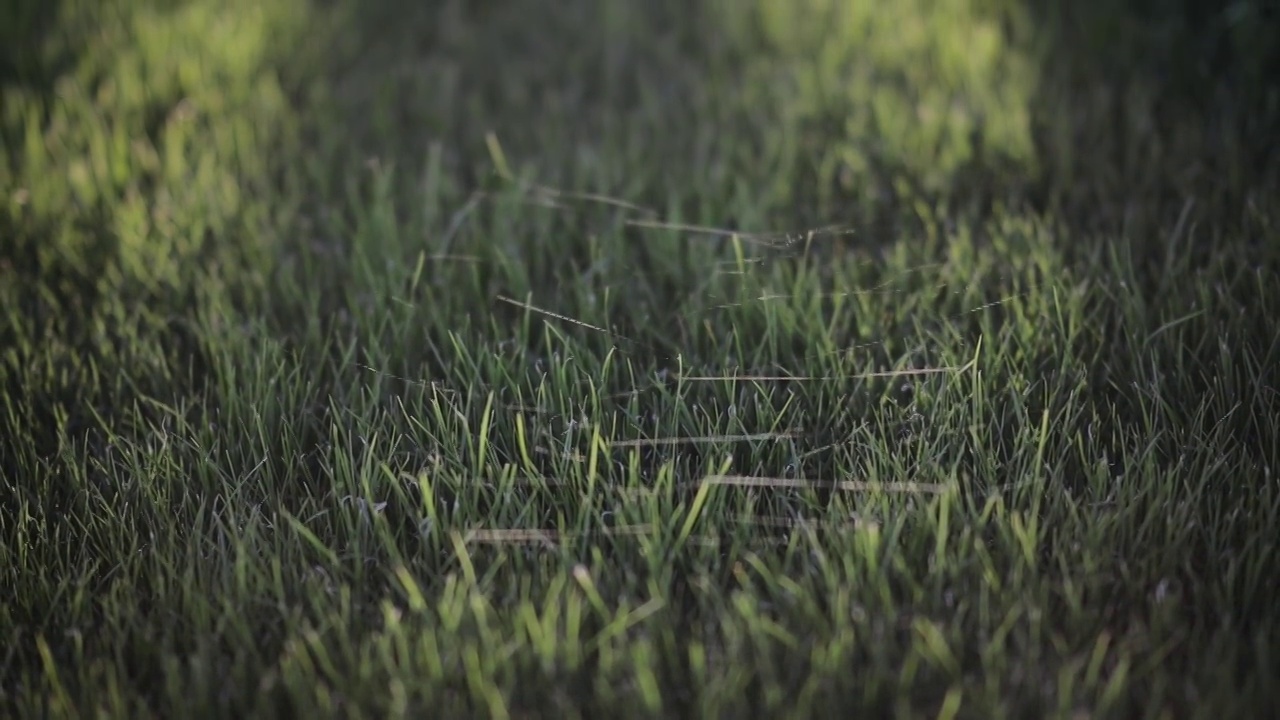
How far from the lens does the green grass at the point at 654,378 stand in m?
1.33

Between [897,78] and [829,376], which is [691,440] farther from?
[897,78]

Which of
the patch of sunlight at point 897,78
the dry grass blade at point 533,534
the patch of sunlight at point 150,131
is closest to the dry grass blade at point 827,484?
the dry grass blade at point 533,534

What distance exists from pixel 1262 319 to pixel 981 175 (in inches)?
26.8

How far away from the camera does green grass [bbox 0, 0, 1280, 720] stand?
1.33m

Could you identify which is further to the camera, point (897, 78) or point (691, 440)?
point (897, 78)

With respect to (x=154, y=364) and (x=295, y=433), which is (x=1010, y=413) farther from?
(x=154, y=364)

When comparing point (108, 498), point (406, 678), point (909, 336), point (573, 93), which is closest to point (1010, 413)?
point (909, 336)

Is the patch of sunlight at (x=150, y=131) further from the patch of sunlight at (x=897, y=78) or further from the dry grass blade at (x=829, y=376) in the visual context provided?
the patch of sunlight at (x=897, y=78)

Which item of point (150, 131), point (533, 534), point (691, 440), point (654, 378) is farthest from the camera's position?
point (150, 131)

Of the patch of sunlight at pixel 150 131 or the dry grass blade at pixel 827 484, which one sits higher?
the patch of sunlight at pixel 150 131

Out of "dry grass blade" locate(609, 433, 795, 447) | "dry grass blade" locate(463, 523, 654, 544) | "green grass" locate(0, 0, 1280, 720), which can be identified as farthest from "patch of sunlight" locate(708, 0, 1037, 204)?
"dry grass blade" locate(463, 523, 654, 544)

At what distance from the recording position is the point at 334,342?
1.95 m

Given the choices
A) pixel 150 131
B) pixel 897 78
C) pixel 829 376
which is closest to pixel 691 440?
pixel 829 376

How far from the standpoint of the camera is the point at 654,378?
5.73ft
